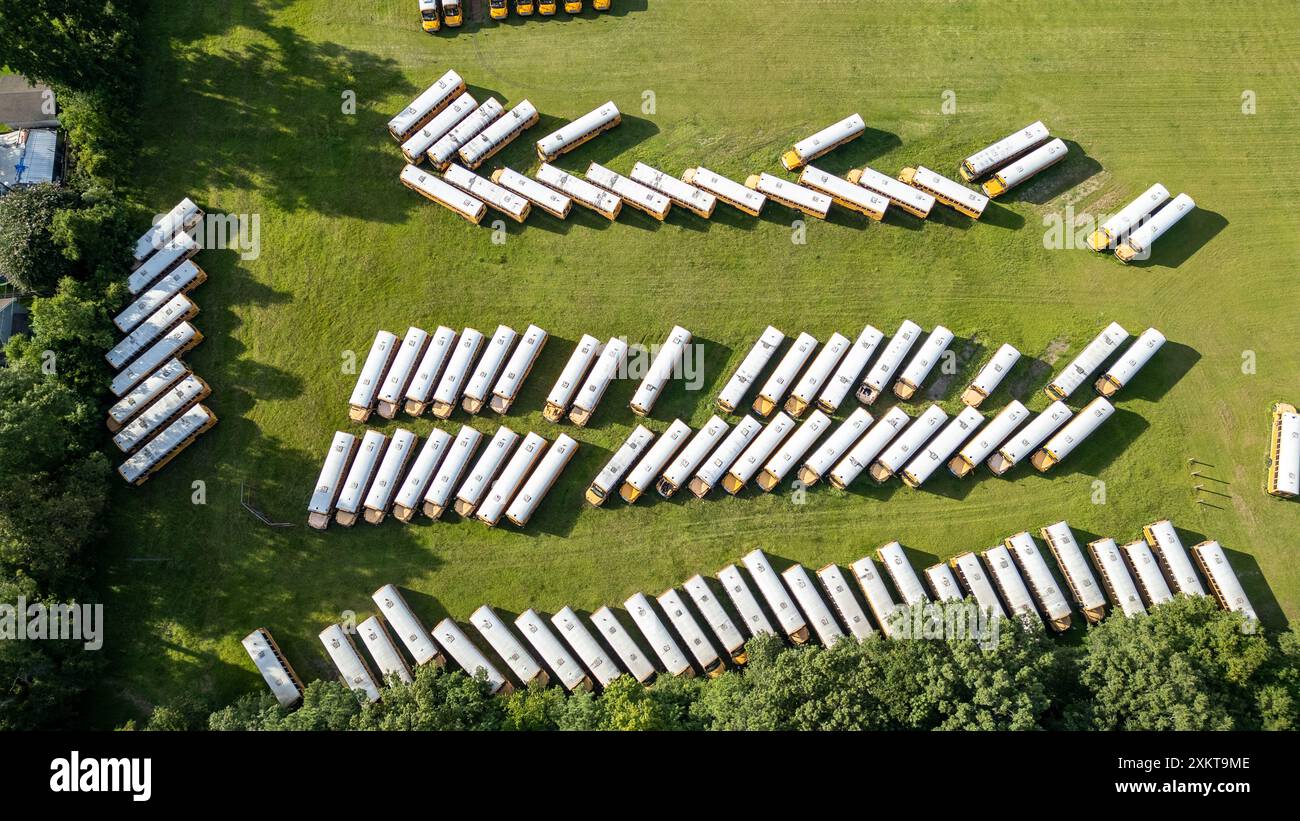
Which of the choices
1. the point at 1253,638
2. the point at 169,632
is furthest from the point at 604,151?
→ the point at 1253,638

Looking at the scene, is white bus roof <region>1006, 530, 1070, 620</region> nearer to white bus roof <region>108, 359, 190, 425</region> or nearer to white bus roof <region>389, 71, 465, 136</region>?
white bus roof <region>389, 71, 465, 136</region>

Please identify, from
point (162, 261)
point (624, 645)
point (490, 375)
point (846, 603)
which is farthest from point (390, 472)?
point (846, 603)

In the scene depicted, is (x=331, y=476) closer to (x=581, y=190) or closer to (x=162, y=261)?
(x=162, y=261)

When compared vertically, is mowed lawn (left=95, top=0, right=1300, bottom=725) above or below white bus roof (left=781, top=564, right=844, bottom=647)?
above

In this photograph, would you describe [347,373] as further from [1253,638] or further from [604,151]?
[1253,638]

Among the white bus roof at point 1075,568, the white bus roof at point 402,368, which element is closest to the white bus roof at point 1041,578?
the white bus roof at point 1075,568

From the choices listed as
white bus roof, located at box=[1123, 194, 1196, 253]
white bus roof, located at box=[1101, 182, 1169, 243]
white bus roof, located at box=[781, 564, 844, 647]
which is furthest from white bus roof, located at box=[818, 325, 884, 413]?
white bus roof, located at box=[1123, 194, 1196, 253]
